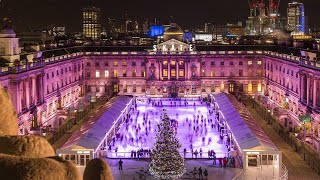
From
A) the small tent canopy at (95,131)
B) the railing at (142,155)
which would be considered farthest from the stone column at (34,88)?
the railing at (142,155)

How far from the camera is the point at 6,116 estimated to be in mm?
10141

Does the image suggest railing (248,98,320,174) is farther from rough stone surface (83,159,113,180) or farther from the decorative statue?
the decorative statue

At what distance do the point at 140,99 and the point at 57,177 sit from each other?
101103 mm

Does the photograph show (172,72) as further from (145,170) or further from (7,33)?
(145,170)

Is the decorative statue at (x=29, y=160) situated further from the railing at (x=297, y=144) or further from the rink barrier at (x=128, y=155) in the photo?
the rink barrier at (x=128, y=155)

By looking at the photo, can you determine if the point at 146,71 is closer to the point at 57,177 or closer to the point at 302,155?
the point at 302,155

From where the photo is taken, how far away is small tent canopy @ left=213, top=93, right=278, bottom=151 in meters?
50.4

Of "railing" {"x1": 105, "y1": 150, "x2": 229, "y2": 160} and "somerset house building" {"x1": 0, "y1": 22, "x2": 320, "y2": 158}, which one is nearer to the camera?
"railing" {"x1": 105, "y1": 150, "x2": 229, "y2": 160}

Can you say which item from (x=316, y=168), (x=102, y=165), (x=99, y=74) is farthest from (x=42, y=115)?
(x=102, y=165)

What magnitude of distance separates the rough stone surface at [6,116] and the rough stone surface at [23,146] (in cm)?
78

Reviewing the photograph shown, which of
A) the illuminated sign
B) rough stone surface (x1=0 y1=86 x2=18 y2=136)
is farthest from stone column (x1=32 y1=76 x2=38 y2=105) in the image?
rough stone surface (x1=0 y1=86 x2=18 y2=136)

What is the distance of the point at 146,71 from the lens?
12056cm

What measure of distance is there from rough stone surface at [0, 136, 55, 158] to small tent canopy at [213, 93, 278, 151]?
1654 inches

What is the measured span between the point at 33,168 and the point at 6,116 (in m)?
2.37
